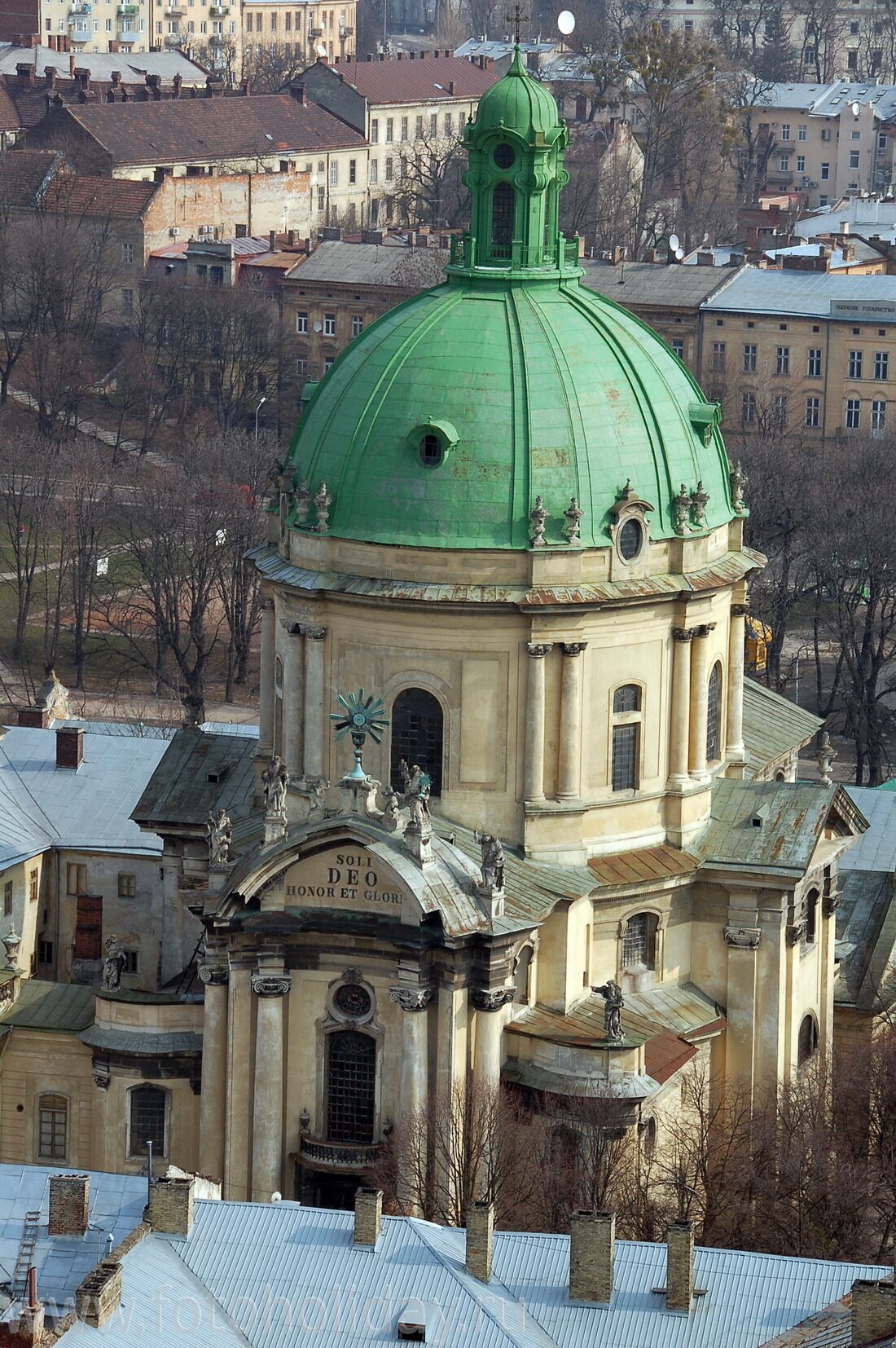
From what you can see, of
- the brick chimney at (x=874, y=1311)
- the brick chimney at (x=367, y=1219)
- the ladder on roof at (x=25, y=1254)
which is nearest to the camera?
the brick chimney at (x=874, y=1311)

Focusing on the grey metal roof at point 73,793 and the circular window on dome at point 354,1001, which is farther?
the grey metal roof at point 73,793

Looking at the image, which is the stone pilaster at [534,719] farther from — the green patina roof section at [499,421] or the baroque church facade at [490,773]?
the green patina roof section at [499,421]

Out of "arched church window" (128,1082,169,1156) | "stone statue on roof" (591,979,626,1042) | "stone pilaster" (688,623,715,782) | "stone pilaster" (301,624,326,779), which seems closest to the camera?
"stone statue on roof" (591,979,626,1042)

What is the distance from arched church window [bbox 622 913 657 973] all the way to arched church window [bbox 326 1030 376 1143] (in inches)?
347

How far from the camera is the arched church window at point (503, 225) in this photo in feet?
355

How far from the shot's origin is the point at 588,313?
107m

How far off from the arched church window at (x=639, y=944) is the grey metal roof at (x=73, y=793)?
66.5 ft

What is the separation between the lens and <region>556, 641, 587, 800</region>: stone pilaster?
10444 cm

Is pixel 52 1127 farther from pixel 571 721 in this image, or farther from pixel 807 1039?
pixel 807 1039

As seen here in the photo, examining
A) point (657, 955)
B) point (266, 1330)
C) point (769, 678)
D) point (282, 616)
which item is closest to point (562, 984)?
point (657, 955)

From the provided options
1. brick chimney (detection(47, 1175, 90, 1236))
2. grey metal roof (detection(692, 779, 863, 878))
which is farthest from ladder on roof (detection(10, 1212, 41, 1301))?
grey metal roof (detection(692, 779, 863, 878))

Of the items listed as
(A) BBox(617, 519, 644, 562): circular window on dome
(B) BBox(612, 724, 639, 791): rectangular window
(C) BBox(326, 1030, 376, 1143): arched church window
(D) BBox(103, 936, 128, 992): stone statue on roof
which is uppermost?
(A) BBox(617, 519, 644, 562): circular window on dome

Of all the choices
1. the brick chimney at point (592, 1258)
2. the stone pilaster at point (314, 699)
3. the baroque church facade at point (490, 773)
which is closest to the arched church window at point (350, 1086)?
the baroque church facade at point (490, 773)

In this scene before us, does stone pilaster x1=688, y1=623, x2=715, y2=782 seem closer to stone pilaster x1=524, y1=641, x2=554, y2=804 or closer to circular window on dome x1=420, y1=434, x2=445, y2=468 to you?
stone pilaster x1=524, y1=641, x2=554, y2=804
